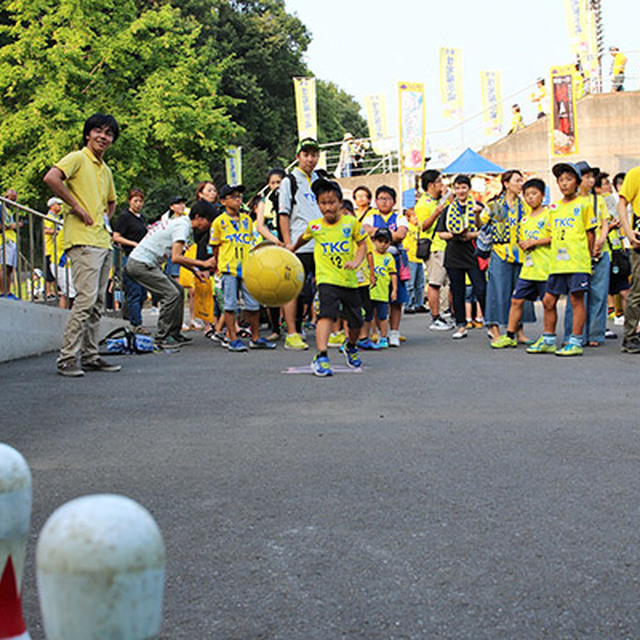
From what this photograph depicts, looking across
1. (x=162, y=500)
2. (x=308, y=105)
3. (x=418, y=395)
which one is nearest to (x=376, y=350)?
(x=418, y=395)

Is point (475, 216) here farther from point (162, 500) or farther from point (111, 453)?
point (162, 500)

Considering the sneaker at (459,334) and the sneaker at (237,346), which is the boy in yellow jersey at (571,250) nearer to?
the sneaker at (459,334)

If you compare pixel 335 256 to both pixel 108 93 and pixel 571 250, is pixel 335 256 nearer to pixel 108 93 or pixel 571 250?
pixel 571 250

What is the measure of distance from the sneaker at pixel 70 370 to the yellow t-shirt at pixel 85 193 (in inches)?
39.7

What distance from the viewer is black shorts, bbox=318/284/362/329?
857cm

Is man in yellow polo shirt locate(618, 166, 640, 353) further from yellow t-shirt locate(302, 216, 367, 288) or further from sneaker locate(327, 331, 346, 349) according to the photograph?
sneaker locate(327, 331, 346, 349)

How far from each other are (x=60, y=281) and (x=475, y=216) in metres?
5.12

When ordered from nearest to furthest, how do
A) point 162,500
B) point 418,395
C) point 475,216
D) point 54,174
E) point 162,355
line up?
point 162,500, point 418,395, point 54,174, point 162,355, point 475,216

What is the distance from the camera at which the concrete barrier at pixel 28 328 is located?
976 cm

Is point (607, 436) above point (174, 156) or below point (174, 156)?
below

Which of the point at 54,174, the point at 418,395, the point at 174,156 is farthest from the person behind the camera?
the point at 174,156

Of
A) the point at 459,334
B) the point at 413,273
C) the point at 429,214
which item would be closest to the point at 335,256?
the point at 459,334

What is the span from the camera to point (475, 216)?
11844 mm

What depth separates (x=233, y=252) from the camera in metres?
11.0
